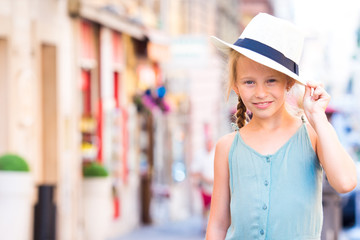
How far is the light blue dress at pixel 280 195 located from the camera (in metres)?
3.51

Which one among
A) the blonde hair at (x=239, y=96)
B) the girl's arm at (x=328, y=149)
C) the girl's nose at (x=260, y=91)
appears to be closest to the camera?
the girl's arm at (x=328, y=149)

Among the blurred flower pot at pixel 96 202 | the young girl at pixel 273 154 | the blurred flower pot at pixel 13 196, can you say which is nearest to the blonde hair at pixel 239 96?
the young girl at pixel 273 154

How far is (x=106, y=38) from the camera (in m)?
18.6

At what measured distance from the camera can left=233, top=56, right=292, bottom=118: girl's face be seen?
3.60 m

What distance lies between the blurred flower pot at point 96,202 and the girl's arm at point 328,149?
38.9 ft

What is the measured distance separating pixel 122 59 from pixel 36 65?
19.3 feet

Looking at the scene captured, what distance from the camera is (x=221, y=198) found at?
3.76 m

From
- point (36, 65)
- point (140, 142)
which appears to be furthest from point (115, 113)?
point (36, 65)

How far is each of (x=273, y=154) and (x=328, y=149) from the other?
0.76 ft

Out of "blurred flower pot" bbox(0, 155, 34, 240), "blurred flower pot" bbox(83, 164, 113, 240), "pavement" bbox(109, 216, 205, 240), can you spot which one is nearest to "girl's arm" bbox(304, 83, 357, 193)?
"blurred flower pot" bbox(0, 155, 34, 240)

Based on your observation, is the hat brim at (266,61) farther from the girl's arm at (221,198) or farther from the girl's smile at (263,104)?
the girl's arm at (221,198)

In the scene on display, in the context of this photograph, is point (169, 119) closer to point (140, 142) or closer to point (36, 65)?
point (140, 142)

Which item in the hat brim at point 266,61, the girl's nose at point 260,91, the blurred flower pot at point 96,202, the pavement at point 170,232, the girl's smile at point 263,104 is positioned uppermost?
the hat brim at point 266,61

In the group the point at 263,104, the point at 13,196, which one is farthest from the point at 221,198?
the point at 13,196
